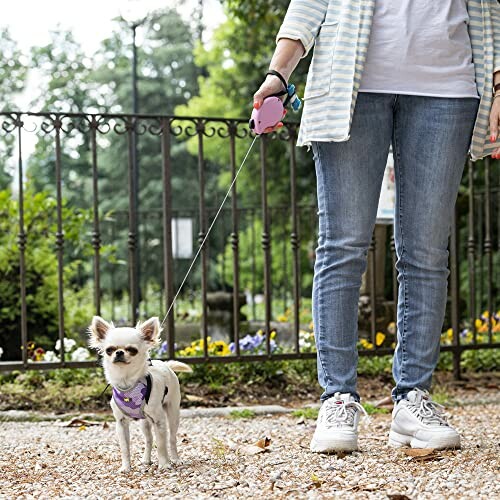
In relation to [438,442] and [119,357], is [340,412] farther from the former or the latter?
[119,357]

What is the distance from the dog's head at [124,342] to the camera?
2432mm

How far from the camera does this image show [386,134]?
8.55 ft

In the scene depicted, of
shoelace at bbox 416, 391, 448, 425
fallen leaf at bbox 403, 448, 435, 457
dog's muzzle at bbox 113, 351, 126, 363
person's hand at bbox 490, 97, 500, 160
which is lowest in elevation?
fallen leaf at bbox 403, 448, 435, 457

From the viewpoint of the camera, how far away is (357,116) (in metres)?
2.56

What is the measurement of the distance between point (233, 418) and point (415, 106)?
6.22 feet

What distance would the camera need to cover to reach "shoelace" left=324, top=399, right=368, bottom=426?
2.55m

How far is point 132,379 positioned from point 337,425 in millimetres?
663

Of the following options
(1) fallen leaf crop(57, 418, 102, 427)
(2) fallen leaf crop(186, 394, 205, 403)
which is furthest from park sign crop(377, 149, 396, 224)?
(1) fallen leaf crop(57, 418, 102, 427)

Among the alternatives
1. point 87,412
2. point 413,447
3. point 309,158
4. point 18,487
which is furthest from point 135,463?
point 309,158

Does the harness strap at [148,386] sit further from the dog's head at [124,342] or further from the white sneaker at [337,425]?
the white sneaker at [337,425]

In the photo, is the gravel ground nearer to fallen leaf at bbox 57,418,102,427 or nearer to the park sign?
fallen leaf at bbox 57,418,102,427

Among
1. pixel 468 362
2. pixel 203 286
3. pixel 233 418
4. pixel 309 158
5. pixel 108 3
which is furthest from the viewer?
pixel 108 3

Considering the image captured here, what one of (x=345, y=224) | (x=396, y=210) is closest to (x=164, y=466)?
(x=345, y=224)

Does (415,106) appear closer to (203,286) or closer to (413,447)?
(413,447)
